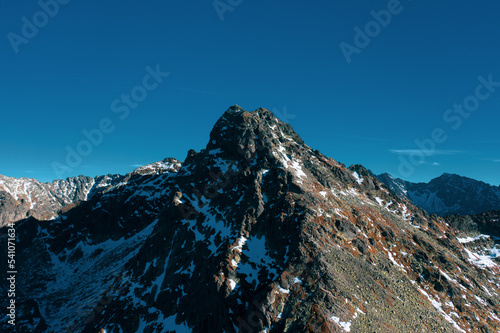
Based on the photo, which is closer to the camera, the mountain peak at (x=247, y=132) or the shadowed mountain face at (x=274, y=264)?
A: the shadowed mountain face at (x=274, y=264)

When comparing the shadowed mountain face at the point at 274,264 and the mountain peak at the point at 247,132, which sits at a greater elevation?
the mountain peak at the point at 247,132

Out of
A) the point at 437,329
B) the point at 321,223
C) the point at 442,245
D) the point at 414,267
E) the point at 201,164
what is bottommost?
the point at 437,329

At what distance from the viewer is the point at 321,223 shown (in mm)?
84500

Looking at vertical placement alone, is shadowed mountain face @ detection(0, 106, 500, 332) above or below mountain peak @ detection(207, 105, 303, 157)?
below

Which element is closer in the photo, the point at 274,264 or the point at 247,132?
the point at 274,264

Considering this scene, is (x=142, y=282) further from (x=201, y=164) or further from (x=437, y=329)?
(x=437, y=329)

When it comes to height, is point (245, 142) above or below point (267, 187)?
above

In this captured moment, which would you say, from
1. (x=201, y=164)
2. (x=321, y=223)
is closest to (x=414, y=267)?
(x=321, y=223)

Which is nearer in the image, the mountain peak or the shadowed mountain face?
the shadowed mountain face

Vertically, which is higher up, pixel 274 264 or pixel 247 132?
pixel 247 132

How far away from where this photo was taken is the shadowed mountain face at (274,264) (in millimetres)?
66000

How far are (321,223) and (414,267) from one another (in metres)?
35.1

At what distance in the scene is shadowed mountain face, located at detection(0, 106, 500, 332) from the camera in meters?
66.0

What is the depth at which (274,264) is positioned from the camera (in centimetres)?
7656
